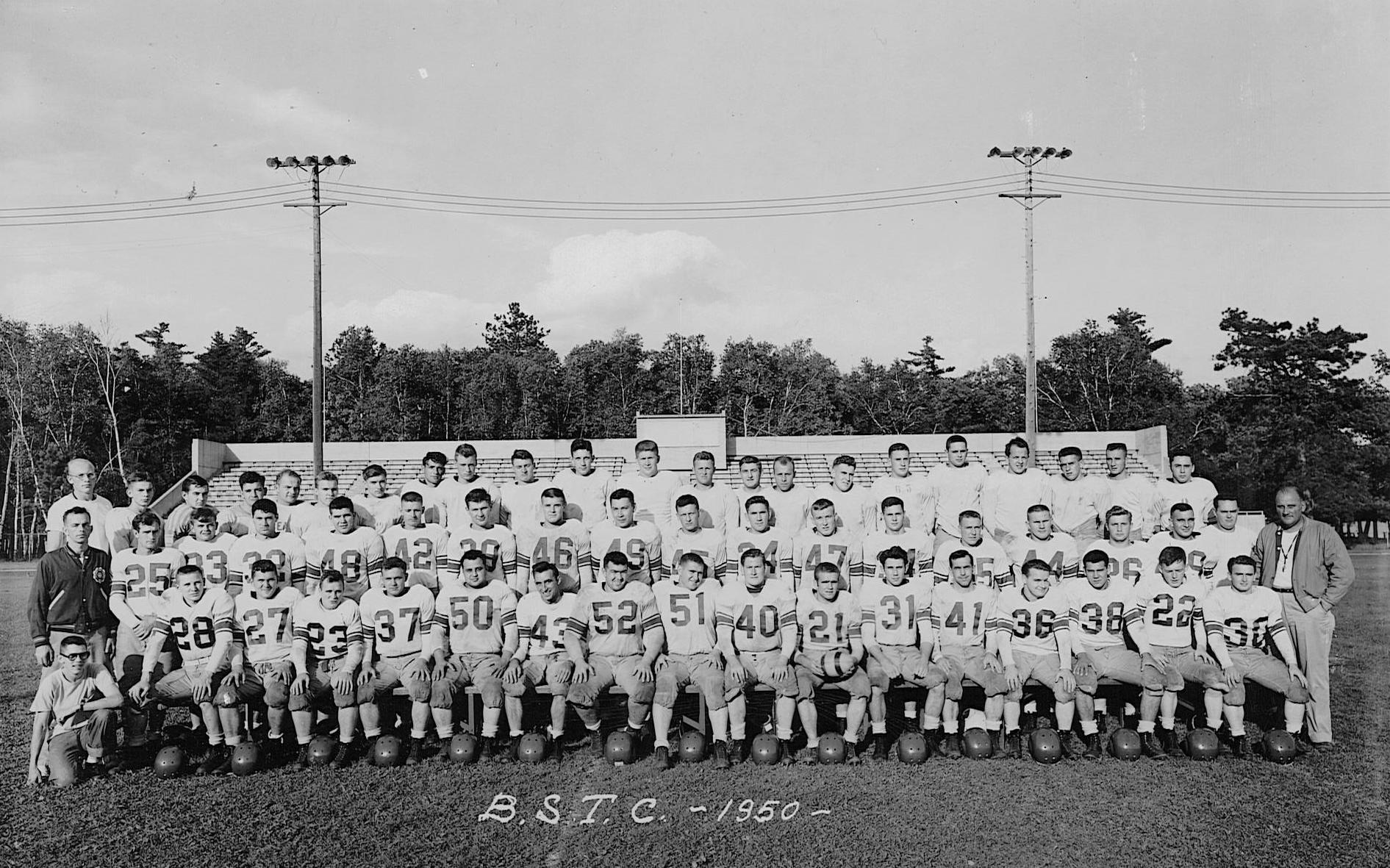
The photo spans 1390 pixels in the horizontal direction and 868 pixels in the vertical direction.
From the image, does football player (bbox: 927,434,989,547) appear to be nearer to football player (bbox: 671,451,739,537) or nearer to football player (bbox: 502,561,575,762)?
football player (bbox: 671,451,739,537)

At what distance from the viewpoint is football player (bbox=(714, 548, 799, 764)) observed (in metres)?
5.95

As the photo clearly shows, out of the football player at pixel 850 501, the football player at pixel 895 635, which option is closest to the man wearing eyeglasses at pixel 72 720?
the football player at pixel 895 635

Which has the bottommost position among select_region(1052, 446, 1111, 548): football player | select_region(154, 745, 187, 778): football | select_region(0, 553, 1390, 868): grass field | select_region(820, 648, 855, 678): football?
select_region(0, 553, 1390, 868): grass field

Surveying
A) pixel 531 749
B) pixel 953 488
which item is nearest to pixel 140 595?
pixel 531 749

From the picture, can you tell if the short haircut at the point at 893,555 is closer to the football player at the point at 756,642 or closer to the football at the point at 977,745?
the football player at the point at 756,642

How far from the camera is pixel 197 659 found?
20.2 feet

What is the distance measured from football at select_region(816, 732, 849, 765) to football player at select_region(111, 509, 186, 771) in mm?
4572

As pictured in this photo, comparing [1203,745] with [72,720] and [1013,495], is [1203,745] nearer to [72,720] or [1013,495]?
[1013,495]

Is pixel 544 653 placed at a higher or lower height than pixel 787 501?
lower

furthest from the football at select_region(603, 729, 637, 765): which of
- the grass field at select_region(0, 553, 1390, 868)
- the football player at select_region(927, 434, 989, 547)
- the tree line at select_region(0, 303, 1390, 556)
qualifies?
the tree line at select_region(0, 303, 1390, 556)

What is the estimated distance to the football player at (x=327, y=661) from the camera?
5.95 meters

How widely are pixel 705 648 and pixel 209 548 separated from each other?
12.5 ft

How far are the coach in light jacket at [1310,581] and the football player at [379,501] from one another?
22.5ft

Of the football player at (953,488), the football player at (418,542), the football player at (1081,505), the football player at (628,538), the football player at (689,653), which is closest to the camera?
the football player at (689,653)
